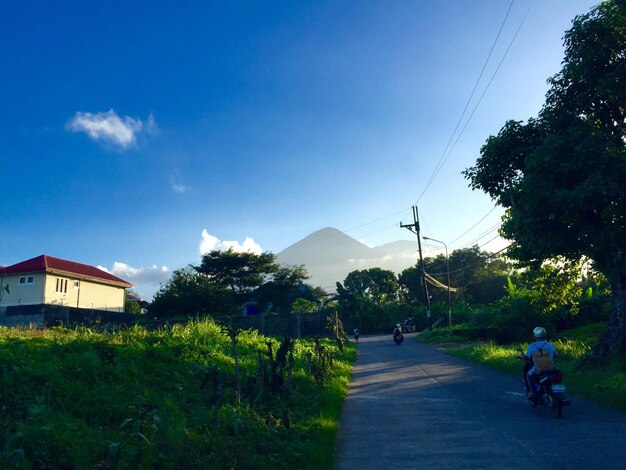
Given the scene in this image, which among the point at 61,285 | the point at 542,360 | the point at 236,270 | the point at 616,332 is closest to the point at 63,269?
the point at 61,285

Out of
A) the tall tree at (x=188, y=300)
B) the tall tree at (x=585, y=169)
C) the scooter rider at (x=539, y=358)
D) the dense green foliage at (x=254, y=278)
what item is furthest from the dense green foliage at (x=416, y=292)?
the scooter rider at (x=539, y=358)

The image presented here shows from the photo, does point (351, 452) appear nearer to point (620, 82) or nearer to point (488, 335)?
point (620, 82)

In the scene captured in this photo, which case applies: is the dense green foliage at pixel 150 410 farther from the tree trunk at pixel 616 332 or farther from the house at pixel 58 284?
the house at pixel 58 284

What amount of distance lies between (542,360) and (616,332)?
248 inches

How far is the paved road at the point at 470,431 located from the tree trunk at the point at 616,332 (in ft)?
9.60

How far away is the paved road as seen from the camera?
5.73m

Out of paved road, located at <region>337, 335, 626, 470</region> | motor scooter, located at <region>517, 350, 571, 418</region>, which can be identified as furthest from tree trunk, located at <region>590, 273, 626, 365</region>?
motor scooter, located at <region>517, 350, 571, 418</region>

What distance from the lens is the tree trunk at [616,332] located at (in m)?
13.3

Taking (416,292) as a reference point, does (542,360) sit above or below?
below

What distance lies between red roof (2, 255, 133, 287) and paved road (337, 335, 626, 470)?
3244cm

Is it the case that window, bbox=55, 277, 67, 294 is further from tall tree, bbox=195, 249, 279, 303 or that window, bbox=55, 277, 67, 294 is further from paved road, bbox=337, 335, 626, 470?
paved road, bbox=337, 335, 626, 470

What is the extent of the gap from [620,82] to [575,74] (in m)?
1.28

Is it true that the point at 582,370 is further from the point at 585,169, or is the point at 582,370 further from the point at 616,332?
the point at 585,169

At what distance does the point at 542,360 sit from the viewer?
8.95 metres
